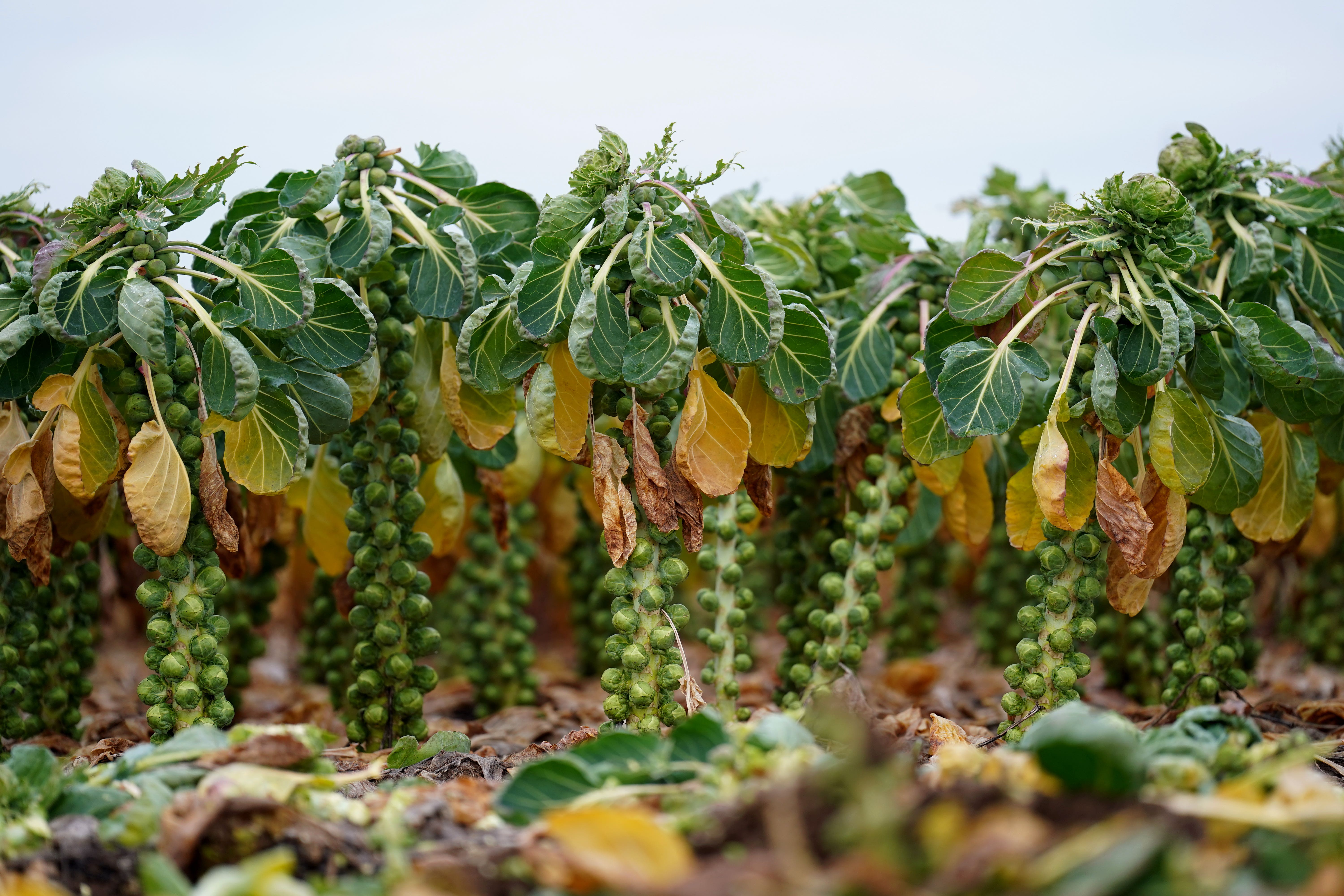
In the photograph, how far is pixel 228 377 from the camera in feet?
6.81

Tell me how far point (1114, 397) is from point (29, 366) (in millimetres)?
2158

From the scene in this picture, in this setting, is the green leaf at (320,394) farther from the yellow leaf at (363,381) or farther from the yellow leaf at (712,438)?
the yellow leaf at (712,438)

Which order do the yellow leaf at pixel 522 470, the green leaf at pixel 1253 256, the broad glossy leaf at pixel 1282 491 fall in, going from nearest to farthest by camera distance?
the green leaf at pixel 1253 256 < the broad glossy leaf at pixel 1282 491 < the yellow leaf at pixel 522 470

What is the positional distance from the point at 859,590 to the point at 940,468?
361mm

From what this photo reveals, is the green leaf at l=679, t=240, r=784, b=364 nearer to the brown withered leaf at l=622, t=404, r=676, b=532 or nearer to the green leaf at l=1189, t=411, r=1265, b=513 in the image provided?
the brown withered leaf at l=622, t=404, r=676, b=532

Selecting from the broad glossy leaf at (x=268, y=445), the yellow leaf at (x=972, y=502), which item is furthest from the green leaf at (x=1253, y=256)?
the broad glossy leaf at (x=268, y=445)

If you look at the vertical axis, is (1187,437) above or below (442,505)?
above

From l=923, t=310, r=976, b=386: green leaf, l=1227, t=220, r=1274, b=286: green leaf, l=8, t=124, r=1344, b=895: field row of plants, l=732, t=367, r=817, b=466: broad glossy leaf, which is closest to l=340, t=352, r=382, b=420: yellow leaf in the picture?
l=8, t=124, r=1344, b=895: field row of plants

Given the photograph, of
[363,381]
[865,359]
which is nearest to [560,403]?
[363,381]

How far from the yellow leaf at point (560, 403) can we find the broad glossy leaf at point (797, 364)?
37 cm

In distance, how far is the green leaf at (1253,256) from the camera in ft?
7.80

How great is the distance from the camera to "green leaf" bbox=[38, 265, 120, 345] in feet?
6.61

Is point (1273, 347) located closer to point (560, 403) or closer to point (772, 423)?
point (772, 423)

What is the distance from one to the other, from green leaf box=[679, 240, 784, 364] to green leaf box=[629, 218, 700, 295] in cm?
5
